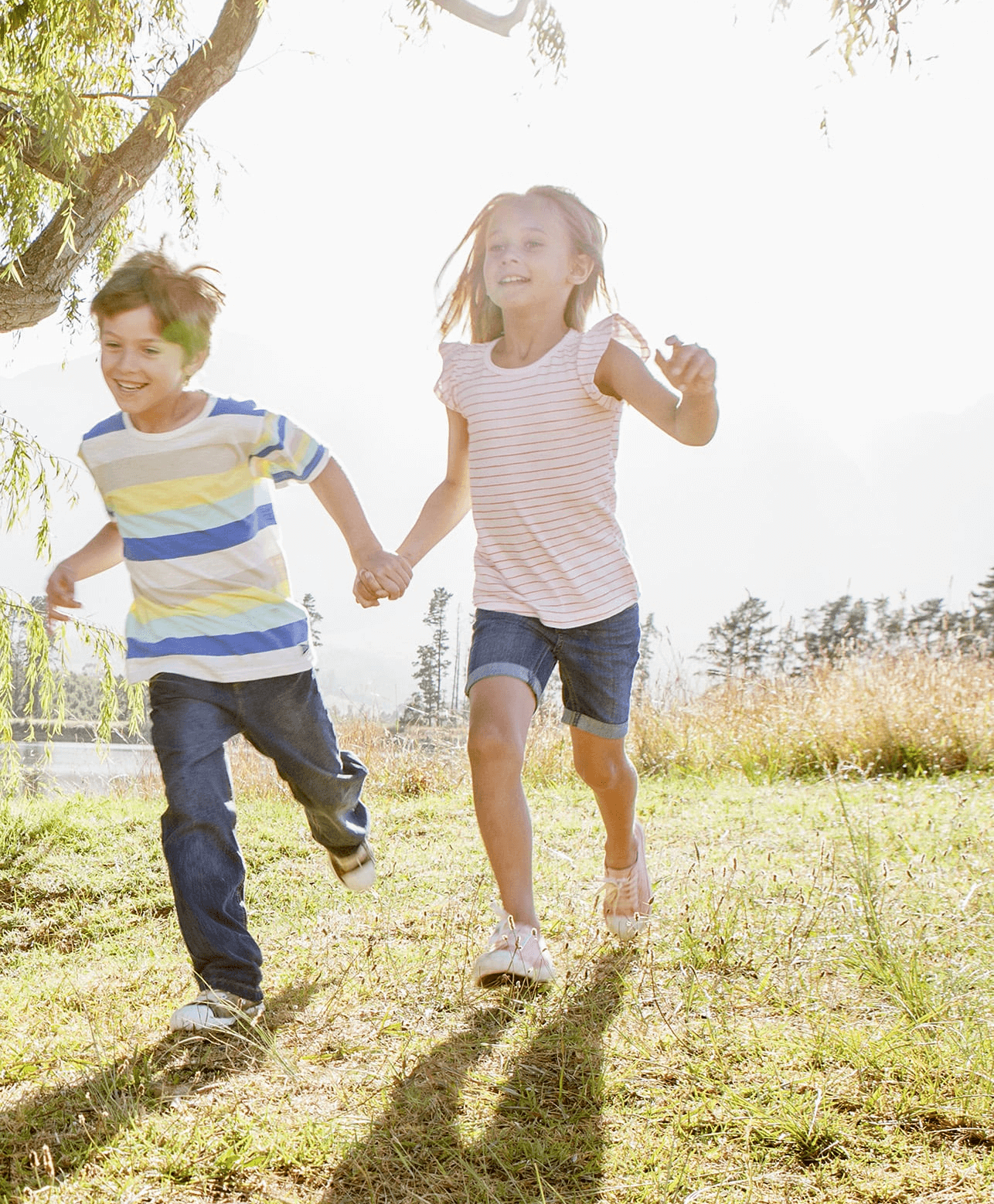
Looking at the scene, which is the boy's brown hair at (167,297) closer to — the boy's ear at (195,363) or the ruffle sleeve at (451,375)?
the boy's ear at (195,363)

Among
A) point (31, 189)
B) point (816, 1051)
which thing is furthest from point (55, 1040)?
point (31, 189)

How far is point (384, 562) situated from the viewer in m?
2.57

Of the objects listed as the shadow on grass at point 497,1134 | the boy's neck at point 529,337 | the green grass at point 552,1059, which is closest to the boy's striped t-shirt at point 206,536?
the boy's neck at point 529,337

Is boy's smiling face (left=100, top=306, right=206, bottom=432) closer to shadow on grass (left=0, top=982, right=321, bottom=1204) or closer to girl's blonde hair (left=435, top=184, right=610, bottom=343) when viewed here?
girl's blonde hair (left=435, top=184, right=610, bottom=343)

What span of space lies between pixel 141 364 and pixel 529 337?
1014 mm

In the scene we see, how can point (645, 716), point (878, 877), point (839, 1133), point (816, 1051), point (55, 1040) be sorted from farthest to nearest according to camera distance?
point (645, 716)
point (878, 877)
point (55, 1040)
point (816, 1051)
point (839, 1133)

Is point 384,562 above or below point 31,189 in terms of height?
below

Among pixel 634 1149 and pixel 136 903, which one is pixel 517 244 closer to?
pixel 634 1149

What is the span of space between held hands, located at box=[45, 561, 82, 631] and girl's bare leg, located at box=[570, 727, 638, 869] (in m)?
1.32

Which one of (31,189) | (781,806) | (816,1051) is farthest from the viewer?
(781,806)

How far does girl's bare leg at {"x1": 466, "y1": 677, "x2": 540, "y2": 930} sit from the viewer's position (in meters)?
2.46

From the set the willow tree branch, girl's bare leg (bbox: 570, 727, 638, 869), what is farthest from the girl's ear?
the willow tree branch

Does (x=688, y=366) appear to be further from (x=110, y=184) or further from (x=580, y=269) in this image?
(x=110, y=184)

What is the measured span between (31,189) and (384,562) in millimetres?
3021
